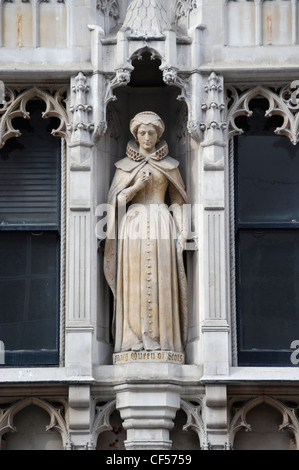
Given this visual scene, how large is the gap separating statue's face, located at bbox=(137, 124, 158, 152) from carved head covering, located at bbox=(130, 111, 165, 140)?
0.04 meters

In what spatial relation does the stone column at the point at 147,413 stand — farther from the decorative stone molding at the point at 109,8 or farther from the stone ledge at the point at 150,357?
the decorative stone molding at the point at 109,8

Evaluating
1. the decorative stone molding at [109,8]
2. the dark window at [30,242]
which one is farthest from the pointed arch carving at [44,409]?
the decorative stone molding at [109,8]

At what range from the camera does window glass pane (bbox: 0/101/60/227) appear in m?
25.2

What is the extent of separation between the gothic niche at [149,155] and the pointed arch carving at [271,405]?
2.94 feet

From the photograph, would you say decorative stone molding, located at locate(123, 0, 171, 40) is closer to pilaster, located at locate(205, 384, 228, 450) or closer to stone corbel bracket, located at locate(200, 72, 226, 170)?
stone corbel bracket, located at locate(200, 72, 226, 170)

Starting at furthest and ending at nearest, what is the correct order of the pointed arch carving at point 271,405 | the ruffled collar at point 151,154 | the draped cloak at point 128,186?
the ruffled collar at point 151,154
the draped cloak at point 128,186
the pointed arch carving at point 271,405

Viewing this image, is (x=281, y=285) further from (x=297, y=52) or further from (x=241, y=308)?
(x=297, y=52)

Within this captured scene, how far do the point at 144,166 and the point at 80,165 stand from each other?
75cm

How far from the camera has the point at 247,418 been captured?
24453 millimetres

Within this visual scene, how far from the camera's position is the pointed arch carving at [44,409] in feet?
79.8

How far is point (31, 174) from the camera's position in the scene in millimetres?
25328

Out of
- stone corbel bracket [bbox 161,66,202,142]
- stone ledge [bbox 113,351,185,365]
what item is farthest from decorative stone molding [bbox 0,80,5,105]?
stone ledge [bbox 113,351,185,365]

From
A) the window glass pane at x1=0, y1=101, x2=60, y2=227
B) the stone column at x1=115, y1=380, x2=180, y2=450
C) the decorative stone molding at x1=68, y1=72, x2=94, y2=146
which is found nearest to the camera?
the stone column at x1=115, y1=380, x2=180, y2=450

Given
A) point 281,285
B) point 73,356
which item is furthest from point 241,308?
point 73,356
